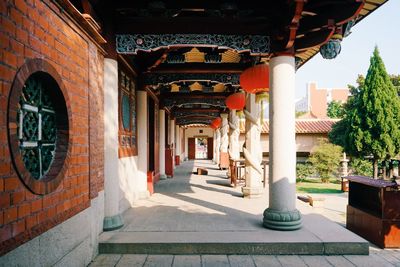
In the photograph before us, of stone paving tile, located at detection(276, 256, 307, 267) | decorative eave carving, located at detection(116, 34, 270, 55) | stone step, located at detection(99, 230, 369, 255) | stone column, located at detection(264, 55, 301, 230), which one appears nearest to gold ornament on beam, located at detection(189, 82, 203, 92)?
decorative eave carving, located at detection(116, 34, 270, 55)

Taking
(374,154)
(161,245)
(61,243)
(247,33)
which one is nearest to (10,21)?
(61,243)

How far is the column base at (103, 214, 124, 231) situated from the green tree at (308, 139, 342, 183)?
542 inches

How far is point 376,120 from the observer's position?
A: 1585 centimetres

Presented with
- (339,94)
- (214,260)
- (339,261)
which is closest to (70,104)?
(214,260)

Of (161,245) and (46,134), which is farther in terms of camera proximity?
(161,245)

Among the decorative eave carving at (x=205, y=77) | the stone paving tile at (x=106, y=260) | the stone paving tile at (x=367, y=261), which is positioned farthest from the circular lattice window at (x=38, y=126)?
the decorative eave carving at (x=205, y=77)

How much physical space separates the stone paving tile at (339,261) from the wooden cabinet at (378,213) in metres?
1.71

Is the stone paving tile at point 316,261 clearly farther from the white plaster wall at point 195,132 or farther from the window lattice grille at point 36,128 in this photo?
the white plaster wall at point 195,132

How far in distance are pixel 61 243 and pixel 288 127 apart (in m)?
3.18

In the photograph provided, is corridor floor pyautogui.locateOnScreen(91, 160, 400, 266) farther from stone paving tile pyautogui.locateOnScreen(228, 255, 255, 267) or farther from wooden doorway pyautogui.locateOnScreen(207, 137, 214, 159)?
wooden doorway pyautogui.locateOnScreen(207, 137, 214, 159)

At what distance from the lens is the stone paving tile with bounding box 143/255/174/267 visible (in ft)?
10.8

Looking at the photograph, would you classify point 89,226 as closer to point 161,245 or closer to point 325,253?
point 161,245

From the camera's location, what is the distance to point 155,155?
31.0ft

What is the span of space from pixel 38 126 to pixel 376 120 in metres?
17.4
